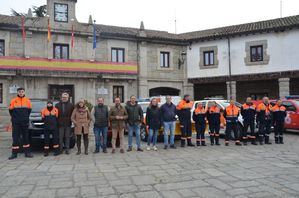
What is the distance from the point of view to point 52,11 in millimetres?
18828

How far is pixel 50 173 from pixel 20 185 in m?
0.93

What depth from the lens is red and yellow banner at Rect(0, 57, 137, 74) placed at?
56.7 feet

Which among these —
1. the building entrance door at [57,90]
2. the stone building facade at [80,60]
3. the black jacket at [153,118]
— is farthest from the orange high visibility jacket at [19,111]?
the building entrance door at [57,90]

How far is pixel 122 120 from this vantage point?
900 centimetres

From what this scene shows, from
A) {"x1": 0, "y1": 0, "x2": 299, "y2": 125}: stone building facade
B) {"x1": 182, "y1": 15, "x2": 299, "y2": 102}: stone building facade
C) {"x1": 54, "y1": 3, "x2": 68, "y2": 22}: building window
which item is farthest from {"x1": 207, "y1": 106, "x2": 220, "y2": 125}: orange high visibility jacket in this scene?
{"x1": 54, "y1": 3, "x2": 68, "y2": 22}: building window

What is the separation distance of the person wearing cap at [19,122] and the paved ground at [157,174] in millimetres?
342

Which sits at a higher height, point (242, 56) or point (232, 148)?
point (242, 56)

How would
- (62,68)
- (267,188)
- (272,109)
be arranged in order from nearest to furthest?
1. (267,188)
2. (272,109)
3. (62,68)

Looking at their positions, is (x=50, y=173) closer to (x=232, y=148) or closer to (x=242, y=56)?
(x=232, y=148)

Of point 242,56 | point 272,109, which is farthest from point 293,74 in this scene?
point 272,109

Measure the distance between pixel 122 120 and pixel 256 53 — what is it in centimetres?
1506

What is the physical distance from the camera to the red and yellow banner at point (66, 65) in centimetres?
1728

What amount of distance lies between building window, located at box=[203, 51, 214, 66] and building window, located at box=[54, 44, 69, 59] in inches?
417

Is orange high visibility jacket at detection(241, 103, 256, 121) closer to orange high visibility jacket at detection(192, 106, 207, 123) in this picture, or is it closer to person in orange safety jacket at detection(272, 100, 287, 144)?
person in orange safety jacket at detection(272, 100, 287, 144)
